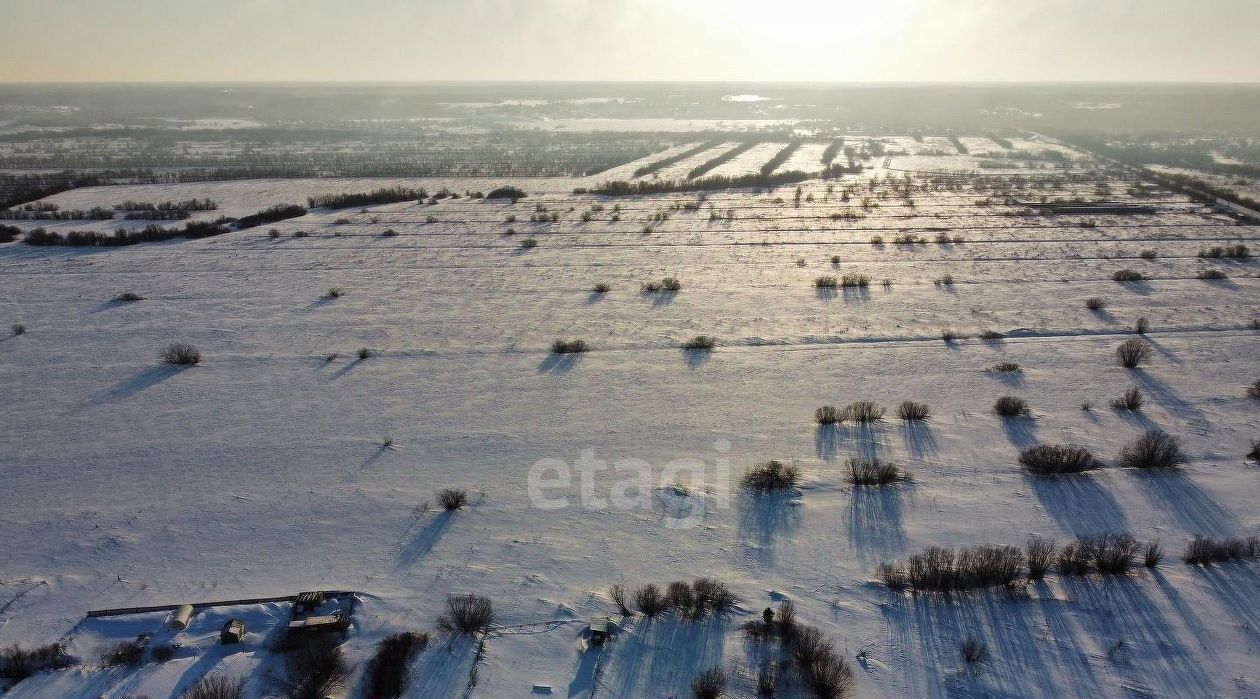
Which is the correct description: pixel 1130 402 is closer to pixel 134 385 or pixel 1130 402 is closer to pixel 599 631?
pixel 599 631

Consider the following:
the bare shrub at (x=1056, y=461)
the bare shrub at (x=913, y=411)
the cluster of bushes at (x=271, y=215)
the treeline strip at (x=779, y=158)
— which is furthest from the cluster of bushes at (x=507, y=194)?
A: the bare shrub at (x=1056, y=461)

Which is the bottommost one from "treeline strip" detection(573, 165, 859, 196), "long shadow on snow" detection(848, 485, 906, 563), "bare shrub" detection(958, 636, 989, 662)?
"bare shrub" detection(958, 636, 989, 662)

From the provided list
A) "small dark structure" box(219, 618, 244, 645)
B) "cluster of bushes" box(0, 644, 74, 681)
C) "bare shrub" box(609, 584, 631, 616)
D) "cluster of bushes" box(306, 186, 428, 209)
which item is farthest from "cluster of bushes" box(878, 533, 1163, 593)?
"cluster of bushes" box(306, 186, 428, 209)

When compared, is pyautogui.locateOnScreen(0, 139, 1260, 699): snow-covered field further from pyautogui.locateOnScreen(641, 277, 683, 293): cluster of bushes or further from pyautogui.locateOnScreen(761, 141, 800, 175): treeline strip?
pyautogui.locateOnScreen(761, 141, 800, 175): treeline strip

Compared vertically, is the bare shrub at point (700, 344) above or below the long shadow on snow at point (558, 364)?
above

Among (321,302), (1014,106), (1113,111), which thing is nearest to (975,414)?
(321,302)

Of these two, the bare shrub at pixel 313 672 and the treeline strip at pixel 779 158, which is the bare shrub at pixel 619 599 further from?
the treeline strip at pixel 779 158

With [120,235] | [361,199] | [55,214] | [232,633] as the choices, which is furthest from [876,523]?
[55,214]
